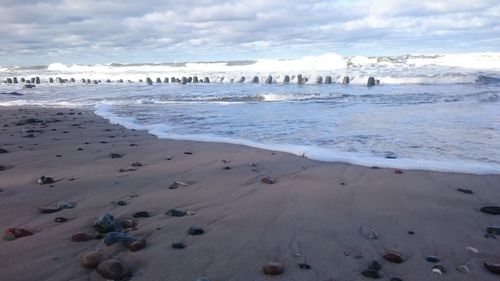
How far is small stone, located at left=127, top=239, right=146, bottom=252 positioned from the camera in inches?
110

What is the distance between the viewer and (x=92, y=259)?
259cm

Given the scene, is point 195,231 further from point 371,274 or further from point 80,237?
point 371,274

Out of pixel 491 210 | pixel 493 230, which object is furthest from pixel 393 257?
pixel 491 210

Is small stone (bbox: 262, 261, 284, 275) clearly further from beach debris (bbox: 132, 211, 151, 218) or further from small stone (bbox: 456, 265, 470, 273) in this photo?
beach debris (bbox: 132, 211, 151, 218)

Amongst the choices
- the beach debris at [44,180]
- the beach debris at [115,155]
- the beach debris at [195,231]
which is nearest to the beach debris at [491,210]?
the beach debris at [195,231]

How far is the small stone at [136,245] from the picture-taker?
2.80m

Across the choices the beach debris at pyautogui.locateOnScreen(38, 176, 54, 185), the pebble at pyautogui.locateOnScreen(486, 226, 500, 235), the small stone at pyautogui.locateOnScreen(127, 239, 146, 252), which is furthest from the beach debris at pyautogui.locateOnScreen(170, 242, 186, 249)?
the beach debris at pyautogui.locateOnScreen(38, 176, 54, 185)

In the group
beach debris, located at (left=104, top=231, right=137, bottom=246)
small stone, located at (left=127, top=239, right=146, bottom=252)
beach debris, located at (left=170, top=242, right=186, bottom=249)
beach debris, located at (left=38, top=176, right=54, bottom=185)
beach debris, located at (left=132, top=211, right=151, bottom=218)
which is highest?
beach debris, located at (left=104, top=231, right=137, bottom=246)

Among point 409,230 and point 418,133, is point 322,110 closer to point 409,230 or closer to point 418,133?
point 418,133

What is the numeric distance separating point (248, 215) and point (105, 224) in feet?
3.34

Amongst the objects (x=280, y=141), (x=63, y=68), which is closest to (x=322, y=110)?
(x=280, y=141)

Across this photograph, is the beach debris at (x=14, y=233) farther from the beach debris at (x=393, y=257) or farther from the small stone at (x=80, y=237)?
the beach debris at (x=393, y=257)

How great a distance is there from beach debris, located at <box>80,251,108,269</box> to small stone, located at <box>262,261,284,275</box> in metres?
0.89

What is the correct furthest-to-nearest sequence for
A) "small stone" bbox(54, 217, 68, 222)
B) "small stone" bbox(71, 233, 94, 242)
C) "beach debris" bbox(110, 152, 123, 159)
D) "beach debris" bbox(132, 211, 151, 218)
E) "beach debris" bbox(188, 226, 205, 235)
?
1. "beach debris" bbox(110, 152, 123, 159)
2. "beach debris" bbox(132, 211, 151, 218)
3. "small stone" bbox(54, 217, 68, 222)
4. "beach debris" bbox(188, 226, 205, 235)
5. "small stone" bbox(71, 233, 94, 242)
